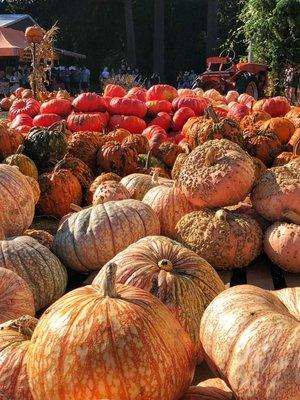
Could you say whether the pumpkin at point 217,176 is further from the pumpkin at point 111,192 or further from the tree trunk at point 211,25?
the tree trunk at point 211,25

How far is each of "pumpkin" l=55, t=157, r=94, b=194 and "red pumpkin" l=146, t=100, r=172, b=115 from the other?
2.67 metres

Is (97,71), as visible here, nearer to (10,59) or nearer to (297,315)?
(10,59)

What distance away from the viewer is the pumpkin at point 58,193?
4375 millimetres

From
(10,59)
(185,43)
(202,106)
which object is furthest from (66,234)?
(185,43)

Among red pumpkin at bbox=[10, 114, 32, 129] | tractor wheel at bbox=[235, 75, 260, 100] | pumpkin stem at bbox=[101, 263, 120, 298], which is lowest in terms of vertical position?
tractor wheel at bbox=[235, 75, 260, 100]

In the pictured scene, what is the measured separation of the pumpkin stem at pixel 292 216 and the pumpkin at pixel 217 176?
0.27 metres

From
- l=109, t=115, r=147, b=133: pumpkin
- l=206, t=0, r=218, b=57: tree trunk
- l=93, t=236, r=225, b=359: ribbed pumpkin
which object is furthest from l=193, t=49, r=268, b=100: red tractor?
l=206, t=0, r=218, b=57: tree trunk

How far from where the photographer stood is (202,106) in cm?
722

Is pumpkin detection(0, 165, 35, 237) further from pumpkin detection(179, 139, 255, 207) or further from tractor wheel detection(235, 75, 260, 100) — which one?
tractor wheel detection(235, 75, 260, 100)

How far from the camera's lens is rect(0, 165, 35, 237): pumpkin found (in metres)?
3.38

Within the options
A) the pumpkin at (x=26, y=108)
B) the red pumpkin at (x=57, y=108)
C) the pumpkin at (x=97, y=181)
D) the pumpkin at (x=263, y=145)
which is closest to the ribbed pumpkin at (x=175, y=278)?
the pumpkin at (x=97, y=181)

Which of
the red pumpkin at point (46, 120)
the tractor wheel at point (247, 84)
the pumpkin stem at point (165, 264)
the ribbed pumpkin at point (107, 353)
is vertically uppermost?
the ribbed pumpkin at point (107, 353)

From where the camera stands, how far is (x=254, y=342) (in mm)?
1595

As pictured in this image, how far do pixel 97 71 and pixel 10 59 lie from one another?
7649 mm
